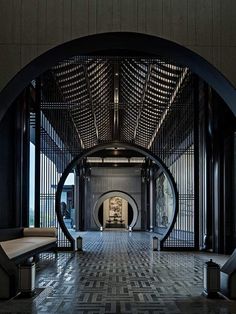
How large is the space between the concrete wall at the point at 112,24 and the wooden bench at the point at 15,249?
237 centimetres

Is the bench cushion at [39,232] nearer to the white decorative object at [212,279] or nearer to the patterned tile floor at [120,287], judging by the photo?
the patterned tile floor at [120,287]

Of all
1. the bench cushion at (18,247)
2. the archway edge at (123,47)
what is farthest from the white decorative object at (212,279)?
the bench cushion at (18,247)

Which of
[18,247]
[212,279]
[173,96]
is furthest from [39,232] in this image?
[212,279]

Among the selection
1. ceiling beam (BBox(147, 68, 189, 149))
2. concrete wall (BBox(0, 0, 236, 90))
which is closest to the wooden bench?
concrete wall (BBox(0, 0, 236, 90))

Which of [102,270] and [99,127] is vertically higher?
[99,127]

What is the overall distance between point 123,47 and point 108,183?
2817 centimetres

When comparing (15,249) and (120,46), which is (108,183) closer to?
(15,249)

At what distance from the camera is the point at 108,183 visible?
34938 millimetres

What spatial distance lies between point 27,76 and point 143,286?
3.77 m

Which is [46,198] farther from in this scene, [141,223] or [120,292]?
[141,223]

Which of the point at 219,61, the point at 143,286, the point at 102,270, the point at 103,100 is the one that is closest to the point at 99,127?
the point at 103,100

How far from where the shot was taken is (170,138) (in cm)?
1673

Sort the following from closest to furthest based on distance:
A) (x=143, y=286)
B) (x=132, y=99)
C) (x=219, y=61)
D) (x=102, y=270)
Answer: (x=219, y=61) < (x=143, y=286) < (x=102, y=270) < (x=132, y=99)

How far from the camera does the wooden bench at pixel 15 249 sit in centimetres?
691
